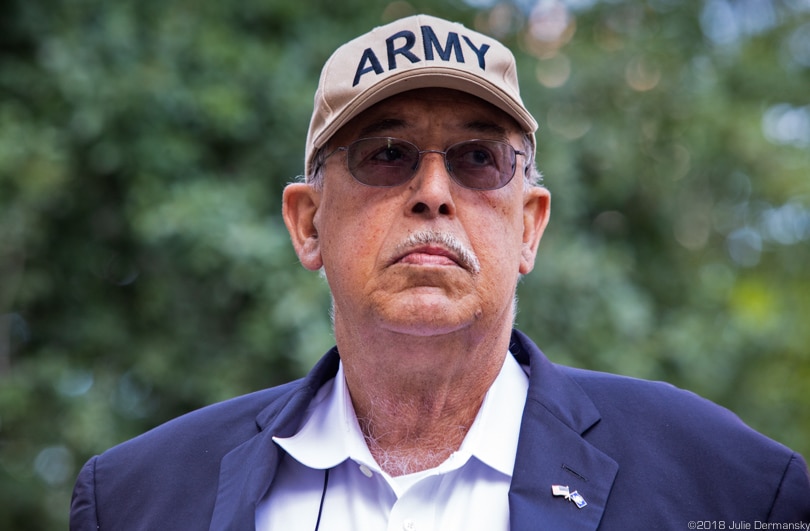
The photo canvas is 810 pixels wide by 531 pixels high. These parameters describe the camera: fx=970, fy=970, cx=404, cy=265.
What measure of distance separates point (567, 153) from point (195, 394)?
2341mm

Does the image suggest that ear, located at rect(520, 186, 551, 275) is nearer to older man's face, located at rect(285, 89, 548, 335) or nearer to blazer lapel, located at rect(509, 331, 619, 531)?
older man's face, located at rect(285, 89, 548, 335)

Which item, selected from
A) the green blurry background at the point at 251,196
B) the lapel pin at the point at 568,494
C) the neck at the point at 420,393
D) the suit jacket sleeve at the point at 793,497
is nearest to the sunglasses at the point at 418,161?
the neck at the point at 420,393

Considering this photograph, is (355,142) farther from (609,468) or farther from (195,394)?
(195,394)

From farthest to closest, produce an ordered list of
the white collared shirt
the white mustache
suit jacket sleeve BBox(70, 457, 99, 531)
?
suit jacket sleeve BBox(70, 457, 99, 531) → the white mustache → the white collared shirt

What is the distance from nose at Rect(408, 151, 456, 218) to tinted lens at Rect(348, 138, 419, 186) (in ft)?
0.08

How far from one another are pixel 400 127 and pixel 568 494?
0.92m

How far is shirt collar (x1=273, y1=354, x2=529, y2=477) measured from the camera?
2.21m

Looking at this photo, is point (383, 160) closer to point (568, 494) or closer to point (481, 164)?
point (481, 164)

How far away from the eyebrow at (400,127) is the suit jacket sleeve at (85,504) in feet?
3.57

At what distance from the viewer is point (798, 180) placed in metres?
5.66

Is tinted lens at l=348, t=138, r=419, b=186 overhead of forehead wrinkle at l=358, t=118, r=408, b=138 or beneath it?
beneath

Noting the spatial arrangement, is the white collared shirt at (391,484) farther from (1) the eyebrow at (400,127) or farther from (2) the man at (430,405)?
(1) the eyebrow at (400,127)

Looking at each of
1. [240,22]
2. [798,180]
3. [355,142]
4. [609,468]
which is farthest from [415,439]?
[798,180]

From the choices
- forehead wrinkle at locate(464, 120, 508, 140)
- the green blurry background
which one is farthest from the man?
the green blurry background
